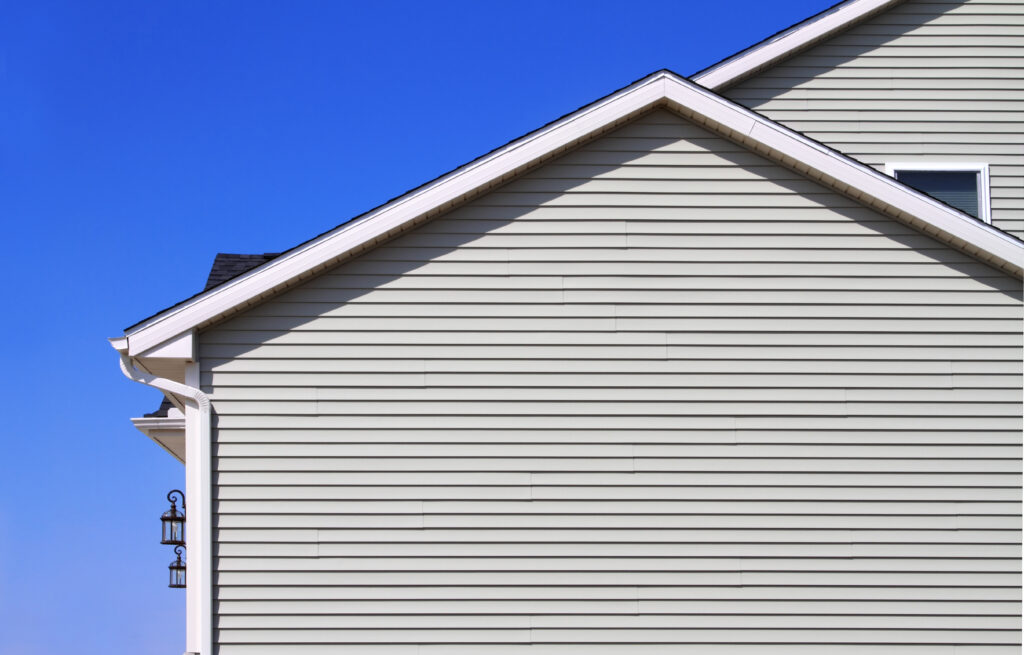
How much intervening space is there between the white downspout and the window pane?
726cm

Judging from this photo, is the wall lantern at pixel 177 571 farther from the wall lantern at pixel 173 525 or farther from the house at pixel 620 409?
the house at pixel 620 409

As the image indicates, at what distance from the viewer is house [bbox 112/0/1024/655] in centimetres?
800

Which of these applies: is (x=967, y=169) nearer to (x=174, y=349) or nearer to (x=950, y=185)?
(x=950, y=185)

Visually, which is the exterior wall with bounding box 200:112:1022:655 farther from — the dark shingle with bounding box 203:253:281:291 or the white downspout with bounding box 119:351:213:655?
the dark shingle with bounding box 203:253:281:291

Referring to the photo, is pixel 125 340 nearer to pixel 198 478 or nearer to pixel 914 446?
pixel 198 478

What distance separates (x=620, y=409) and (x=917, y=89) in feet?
17.0

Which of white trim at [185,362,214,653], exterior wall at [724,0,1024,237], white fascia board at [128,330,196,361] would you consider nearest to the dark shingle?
white fascia board at [128,330,196,361]

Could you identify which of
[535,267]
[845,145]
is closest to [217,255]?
[535,267]

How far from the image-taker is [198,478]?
792 centimetres

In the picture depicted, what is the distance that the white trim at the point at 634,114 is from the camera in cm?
806

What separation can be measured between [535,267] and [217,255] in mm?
4670

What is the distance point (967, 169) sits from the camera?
10.5 m

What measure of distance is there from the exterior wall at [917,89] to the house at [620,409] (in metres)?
2.38

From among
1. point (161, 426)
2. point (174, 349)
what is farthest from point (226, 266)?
point (174, 349)
